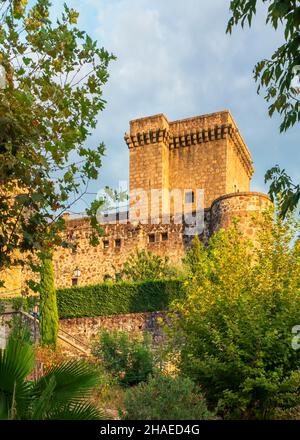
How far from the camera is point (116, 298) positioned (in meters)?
27.7

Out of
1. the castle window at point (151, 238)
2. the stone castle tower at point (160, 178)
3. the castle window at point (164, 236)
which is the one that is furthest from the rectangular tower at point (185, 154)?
the castle window at point (164, 236)

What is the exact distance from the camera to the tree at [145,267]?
31.1 meters

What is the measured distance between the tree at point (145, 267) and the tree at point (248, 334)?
651 inches

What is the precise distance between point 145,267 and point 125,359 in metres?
15.3

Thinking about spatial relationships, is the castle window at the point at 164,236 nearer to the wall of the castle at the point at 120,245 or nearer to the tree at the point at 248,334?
the wall of the castle at the point at 120,245

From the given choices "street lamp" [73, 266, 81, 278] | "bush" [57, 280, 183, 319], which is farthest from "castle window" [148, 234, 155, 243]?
"bush" [57, 280, 183, 319]

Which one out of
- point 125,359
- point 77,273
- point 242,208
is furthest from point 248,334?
point 77,273

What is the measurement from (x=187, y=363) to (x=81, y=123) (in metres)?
6.92

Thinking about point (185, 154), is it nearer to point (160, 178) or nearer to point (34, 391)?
point (160, 178)

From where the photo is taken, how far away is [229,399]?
38.7 ft

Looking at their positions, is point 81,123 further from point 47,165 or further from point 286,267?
point 286,267

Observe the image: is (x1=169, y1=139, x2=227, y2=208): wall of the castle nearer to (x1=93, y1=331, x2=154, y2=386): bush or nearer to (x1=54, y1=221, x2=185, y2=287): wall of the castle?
(x1=54, y1=221, x2=185, y2=287): wall of the castle

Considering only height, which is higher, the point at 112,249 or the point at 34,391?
the point at 112,249
